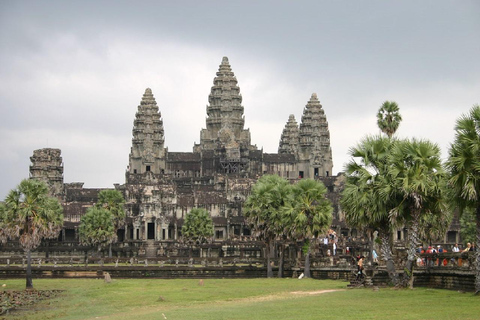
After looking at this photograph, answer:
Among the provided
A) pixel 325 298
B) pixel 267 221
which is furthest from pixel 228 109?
pixel 325 298

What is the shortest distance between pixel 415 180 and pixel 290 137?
142 meters

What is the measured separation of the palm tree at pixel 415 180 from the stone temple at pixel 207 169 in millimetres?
67938

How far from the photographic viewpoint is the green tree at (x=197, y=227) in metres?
98.1

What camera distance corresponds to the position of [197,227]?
98250 mm

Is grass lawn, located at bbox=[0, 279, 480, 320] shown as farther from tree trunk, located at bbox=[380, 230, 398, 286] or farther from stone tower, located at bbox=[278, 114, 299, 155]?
stone tower, located at bbox=[278, 114, 299, 155]

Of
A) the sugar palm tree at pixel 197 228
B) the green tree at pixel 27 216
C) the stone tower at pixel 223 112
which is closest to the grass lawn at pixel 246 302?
the green tree at pixel 27 216

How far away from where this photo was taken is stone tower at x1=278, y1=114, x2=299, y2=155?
184 meters

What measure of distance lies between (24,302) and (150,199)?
216 ft

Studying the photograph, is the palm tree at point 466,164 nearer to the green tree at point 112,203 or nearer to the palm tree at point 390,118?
the palm tree at point 390,118

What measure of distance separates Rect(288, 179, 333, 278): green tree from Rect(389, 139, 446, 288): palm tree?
17.4m

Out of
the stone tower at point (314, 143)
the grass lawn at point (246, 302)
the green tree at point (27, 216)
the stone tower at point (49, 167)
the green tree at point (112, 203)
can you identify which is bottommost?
the grass lawn at point (246, 302)

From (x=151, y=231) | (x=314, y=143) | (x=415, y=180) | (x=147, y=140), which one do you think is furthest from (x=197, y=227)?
(x=314, y=143)

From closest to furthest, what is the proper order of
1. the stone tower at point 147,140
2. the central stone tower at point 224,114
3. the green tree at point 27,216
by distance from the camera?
the green tree at point 27,216, the stone tower at point 147,140, the central stone tower at point 224,114

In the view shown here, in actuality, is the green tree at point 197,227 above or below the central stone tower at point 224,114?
below
